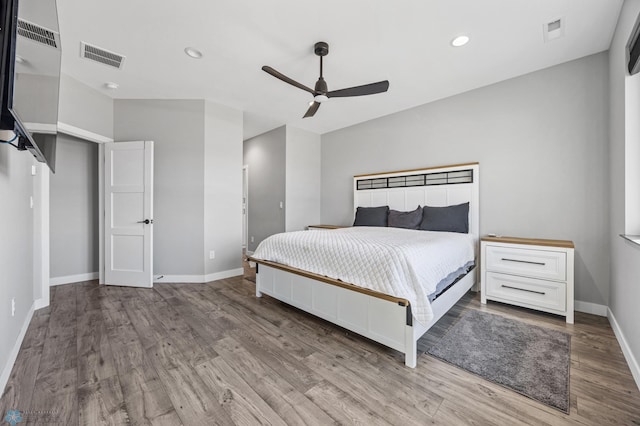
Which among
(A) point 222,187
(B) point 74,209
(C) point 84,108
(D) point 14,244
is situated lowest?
(D) point 14,244

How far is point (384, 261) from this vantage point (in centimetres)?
197

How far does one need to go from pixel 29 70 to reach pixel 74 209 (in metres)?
3.44

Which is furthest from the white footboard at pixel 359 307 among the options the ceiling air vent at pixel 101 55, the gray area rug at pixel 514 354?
the ceiling air vent at pixel 101 55

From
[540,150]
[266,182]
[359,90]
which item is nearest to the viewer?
[359,90]

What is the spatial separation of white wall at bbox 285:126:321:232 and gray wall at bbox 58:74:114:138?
271 centimetres

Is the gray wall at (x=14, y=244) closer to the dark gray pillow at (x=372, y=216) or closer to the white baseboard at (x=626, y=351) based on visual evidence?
the dark gray pillow at (x=372, y=216)

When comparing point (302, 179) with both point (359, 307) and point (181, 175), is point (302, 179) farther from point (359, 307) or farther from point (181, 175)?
point (359, 307)

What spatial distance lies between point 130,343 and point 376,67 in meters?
3.56

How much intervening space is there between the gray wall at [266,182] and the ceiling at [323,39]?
1.59 meters

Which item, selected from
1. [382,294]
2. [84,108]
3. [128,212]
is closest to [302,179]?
[128,212]

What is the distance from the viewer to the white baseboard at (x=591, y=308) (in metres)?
2.61

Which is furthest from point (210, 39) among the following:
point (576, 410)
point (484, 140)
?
point (576, 410)

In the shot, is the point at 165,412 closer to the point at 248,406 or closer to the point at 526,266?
the point at 248,406

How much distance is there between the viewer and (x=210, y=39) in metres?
2.44
